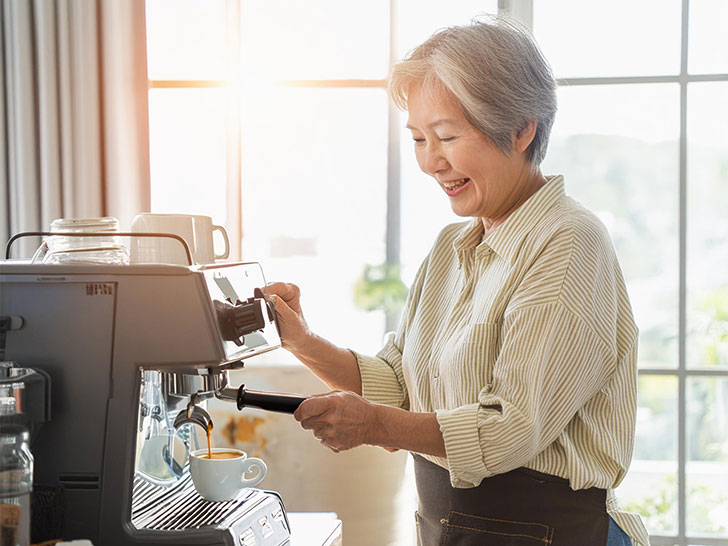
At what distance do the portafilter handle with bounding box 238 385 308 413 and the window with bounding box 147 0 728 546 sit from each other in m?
1.38

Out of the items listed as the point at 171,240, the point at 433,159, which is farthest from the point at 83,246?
the point at 433,159

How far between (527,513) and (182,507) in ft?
1.55

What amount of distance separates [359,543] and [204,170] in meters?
1.19

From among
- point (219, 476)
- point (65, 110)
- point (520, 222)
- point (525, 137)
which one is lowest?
Result: point (219, 476)

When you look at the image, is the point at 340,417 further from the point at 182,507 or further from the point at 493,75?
the point at 493,75

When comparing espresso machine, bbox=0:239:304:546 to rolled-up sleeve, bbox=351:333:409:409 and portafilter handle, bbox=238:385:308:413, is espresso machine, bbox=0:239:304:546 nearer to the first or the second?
portafilter handle, bbox=238:385:308:413

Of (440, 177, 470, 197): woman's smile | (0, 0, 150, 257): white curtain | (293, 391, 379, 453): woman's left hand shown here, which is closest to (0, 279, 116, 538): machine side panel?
(293, 391, 379, 453): woman's left hand

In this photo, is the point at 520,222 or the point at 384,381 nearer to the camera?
the point at 520,222

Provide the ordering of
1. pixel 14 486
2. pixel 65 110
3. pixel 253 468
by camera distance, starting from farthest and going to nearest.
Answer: pixel 65 110
pixel 253 468
pixel 14 486

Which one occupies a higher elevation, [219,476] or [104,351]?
[104,351]

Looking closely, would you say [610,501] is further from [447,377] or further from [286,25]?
[286,25]

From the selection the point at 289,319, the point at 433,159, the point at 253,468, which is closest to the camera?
the point at 253,468

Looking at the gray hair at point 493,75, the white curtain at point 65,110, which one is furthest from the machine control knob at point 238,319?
the white curtain at point 65,110

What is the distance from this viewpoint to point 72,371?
0.95m
